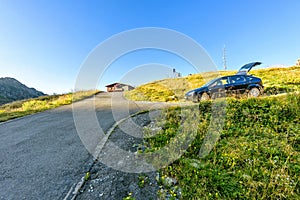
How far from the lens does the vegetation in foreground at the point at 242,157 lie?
89.7 inches

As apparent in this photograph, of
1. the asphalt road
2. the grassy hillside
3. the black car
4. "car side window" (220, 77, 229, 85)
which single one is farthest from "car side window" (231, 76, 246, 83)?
the asphalt road

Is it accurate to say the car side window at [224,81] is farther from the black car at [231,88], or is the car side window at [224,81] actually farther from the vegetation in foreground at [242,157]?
the vegetation in foreground at [242,157]

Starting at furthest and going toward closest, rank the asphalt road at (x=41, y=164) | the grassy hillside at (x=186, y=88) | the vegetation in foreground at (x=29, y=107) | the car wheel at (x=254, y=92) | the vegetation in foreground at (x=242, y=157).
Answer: the grassy hillside at (x=186, y=88) → the vegetation in foreground at (x=29, y=107) → the car wheel at (x=254, y=92) → the asphalt road at (x=41, y=164) → the vegetation in foreground at (x=242, y=157)

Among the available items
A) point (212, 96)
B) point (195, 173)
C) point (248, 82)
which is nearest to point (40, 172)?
point (195, 173)

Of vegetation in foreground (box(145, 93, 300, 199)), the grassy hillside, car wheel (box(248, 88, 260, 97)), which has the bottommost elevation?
vegetation in foreground (box(145, 93, 300, 199))

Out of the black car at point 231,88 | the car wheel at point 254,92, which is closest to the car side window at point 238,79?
the black car at point 231,88

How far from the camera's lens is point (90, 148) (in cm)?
423

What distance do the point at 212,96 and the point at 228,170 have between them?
23.5 ft

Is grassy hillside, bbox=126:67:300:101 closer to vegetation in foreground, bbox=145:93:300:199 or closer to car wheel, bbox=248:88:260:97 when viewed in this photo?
car wheel, bbox=248:88:260:97

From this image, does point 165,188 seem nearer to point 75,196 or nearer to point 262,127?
point 75,196

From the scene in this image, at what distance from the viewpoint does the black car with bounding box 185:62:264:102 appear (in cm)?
923

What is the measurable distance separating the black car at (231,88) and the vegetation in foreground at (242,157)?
4138 mm

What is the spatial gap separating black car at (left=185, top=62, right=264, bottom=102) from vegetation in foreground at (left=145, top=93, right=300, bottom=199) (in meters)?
4.14

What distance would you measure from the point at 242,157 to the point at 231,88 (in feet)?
24.1
